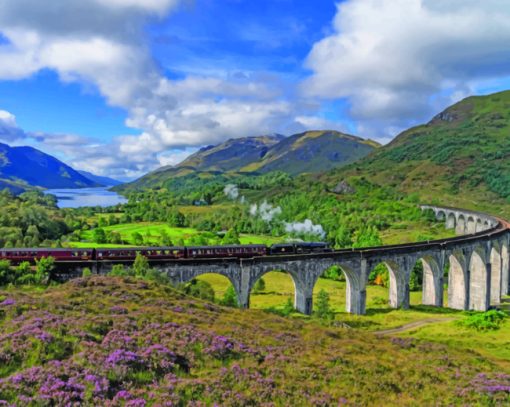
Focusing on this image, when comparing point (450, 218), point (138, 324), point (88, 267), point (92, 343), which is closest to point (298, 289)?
point (88, 267)

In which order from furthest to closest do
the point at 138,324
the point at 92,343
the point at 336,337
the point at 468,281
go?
1. the point at 468,281
2. the point at 336,337
3. the point at 138,324
4. the point at 92,343

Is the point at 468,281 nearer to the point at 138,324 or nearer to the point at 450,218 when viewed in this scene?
the point at 138,324

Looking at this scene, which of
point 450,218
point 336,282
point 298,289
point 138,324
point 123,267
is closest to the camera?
point 138,324

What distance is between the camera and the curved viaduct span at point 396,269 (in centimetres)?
4577

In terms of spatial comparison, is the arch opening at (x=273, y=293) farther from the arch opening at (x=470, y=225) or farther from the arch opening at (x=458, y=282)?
the arch opening at (x=470, y=225)

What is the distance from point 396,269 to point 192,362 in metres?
47.0

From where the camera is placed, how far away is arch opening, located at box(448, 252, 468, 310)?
66.1 meters

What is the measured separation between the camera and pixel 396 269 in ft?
190

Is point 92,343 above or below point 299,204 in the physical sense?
below

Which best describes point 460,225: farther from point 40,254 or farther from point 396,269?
point 40,254

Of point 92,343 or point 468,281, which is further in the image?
point 468,281

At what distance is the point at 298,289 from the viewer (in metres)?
49.5

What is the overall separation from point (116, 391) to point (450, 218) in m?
141

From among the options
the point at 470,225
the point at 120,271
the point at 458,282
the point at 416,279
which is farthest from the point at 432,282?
the point at 470,225
